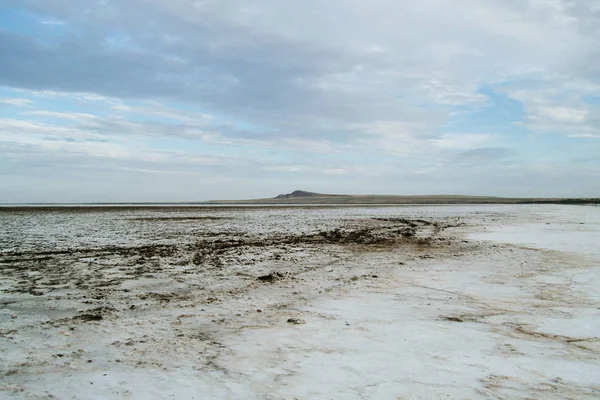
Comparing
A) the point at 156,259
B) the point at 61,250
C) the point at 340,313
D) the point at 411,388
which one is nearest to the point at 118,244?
the point at 61,250

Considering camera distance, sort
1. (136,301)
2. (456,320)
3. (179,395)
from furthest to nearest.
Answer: (136,301) < (456,320) < (179,395)

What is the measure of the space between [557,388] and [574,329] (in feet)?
7.66

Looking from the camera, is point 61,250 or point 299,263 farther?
point 61,250

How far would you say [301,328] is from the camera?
6.34 metres

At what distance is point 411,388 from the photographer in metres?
4.28

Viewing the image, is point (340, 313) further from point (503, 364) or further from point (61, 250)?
point (61, 250)

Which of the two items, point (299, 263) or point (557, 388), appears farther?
point (299, 263)

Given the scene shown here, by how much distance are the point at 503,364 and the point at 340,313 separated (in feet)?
9.23

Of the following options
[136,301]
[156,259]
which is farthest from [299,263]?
[136,301]

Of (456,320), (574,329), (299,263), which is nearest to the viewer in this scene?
(574,329)

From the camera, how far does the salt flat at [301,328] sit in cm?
441

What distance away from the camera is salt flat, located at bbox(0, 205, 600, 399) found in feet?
14.5

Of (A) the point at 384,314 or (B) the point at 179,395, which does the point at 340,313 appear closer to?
(A) the point at 384,314

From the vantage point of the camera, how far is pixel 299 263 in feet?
41.6
